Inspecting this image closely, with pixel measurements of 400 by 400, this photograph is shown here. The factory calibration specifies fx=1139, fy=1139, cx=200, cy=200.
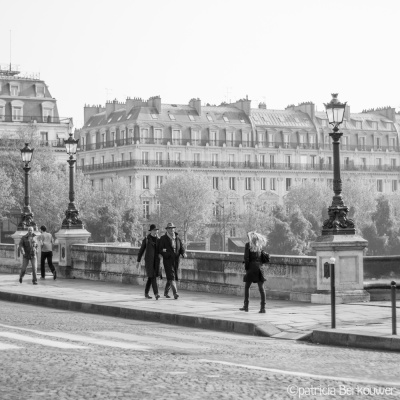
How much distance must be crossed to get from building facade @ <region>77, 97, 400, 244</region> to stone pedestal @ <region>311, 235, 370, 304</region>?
10398 cm

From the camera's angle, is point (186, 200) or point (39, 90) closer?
point (39, 90)

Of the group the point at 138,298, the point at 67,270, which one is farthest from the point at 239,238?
the point at 138,298

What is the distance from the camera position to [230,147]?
135250 mm

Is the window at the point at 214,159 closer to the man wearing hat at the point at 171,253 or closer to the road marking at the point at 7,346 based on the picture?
the man wearing hat at the point at 171,253

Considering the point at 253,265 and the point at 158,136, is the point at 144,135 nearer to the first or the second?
the point at 158,136

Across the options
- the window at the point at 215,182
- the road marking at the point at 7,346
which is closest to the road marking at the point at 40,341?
the road marking at the point at 7,346

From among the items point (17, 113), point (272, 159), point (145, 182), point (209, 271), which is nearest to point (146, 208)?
point (145, 182)

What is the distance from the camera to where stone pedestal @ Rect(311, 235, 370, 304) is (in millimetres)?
22688

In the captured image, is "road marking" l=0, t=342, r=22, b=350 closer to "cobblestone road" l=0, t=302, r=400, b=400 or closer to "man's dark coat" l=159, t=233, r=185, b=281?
"cobblestone road" l=0, t=302, r=400, b=400

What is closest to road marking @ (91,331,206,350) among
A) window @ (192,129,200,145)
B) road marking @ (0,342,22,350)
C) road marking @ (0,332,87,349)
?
road marking @ (0,332,87,349)

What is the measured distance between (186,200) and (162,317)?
9906cm

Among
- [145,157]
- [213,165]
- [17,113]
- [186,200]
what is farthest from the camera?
[213,165]

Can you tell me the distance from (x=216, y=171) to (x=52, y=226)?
42566mm

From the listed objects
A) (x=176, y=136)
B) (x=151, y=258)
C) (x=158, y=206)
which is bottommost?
(x=151, y=258)
